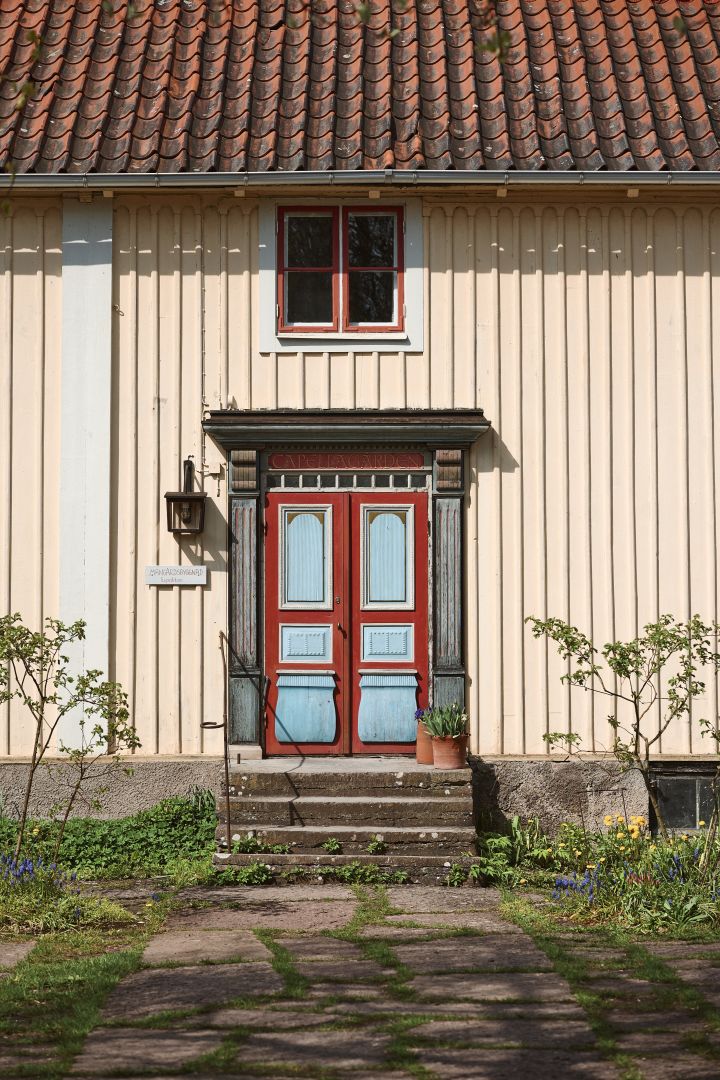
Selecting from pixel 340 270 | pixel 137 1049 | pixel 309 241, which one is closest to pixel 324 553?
pixel 340 270

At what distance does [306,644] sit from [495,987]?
15.9 ft

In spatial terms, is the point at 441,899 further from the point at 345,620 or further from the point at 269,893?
the point at 345,620

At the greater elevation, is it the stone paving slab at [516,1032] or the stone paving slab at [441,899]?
the stone paving slab at [441,899]

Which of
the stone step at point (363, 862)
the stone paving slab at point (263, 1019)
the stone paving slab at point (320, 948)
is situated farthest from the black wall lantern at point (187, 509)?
the stone paving slab at point (263, 1019)

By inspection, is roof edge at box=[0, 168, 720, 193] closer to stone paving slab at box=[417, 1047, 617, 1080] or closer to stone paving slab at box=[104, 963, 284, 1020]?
stone paving slab at box=[104, 963, 284, 1020]

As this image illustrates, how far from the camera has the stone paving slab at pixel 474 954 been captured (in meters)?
6.97

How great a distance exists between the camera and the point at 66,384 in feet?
36.0

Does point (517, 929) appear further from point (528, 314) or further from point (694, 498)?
point (528, 314)

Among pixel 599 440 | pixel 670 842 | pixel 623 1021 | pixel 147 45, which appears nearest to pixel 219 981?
pixel 623 1021

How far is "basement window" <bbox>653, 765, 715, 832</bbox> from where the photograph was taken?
35.4 ft

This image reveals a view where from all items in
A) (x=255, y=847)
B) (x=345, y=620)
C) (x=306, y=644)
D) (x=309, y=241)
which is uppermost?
(x=309, y=241)

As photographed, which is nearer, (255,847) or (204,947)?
(204,947)

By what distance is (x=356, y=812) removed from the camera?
9.89 metres

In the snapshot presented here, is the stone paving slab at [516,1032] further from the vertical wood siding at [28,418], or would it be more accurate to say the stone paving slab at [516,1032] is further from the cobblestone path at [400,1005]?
the vertical wood siding at [28,418]
